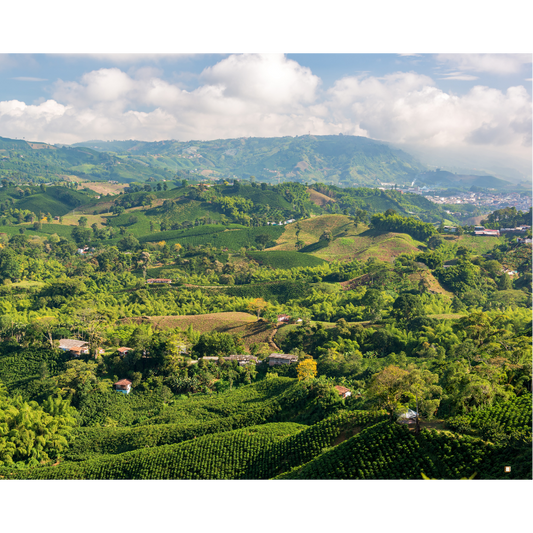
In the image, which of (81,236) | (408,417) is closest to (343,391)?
(408,417)

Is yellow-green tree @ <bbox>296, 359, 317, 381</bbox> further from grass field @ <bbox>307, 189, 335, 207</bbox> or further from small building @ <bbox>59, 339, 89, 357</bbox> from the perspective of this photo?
grass field @ <bbox>307, 189, 335, 207</bbox>

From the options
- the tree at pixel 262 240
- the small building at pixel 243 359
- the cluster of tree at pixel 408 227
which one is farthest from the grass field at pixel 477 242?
the small building at pixel 243 359

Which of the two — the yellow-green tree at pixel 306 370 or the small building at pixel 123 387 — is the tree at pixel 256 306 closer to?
the yellow-green tree at pixel 306 370

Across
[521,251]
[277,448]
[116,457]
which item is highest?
[521,251]

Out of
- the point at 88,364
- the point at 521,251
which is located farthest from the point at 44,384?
the point at 521,251

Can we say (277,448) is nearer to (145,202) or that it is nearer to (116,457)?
(116,457)

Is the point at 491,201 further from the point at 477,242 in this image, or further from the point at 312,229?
the point at 312,229
